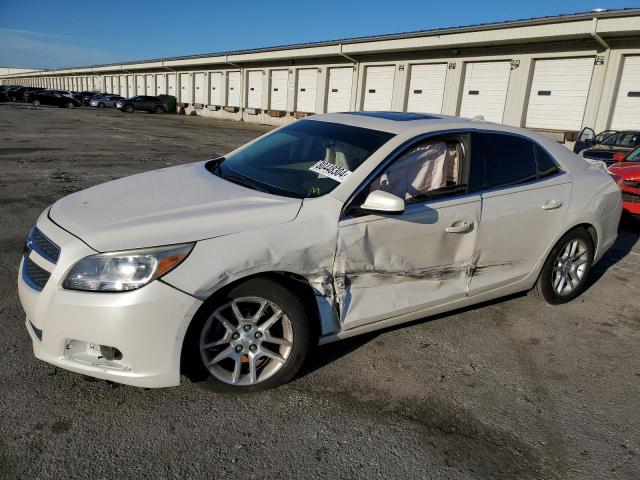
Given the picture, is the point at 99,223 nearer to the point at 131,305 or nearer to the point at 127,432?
the point at 131,305

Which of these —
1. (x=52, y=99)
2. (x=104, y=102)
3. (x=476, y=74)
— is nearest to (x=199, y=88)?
(x=104, y=102)

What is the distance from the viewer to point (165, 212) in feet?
8.95

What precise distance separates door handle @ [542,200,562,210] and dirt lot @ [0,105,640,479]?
3.14 feet

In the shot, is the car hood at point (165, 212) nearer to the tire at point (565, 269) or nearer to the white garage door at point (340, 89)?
the tire at point (565, 269)

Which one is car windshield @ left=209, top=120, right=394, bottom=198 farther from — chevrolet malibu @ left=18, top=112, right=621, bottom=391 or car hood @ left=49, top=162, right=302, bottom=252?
car hood @ left=49, top=162, right=302, bottom=252

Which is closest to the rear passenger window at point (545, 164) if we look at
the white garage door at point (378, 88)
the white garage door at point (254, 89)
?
the white garage door at point (378, 88)

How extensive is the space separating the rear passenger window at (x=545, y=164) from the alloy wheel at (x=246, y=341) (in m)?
2.54

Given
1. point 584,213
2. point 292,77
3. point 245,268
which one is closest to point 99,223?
point 245,268

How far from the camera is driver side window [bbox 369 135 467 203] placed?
325 cm

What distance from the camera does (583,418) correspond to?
2.82 metres

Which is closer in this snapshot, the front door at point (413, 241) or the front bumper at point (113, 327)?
the front bumper at point (113, 327)

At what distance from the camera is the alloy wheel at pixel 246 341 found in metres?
2.65

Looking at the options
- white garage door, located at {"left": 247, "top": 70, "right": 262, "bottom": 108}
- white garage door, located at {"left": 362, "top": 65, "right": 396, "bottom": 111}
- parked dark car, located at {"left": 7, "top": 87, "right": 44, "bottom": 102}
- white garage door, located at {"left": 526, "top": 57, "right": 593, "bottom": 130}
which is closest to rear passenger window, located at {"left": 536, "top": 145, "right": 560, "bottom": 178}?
white garage door, located at {"left": 526, "top": 57, "right": 593, "bottom": 130}

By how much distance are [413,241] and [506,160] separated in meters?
1.20
